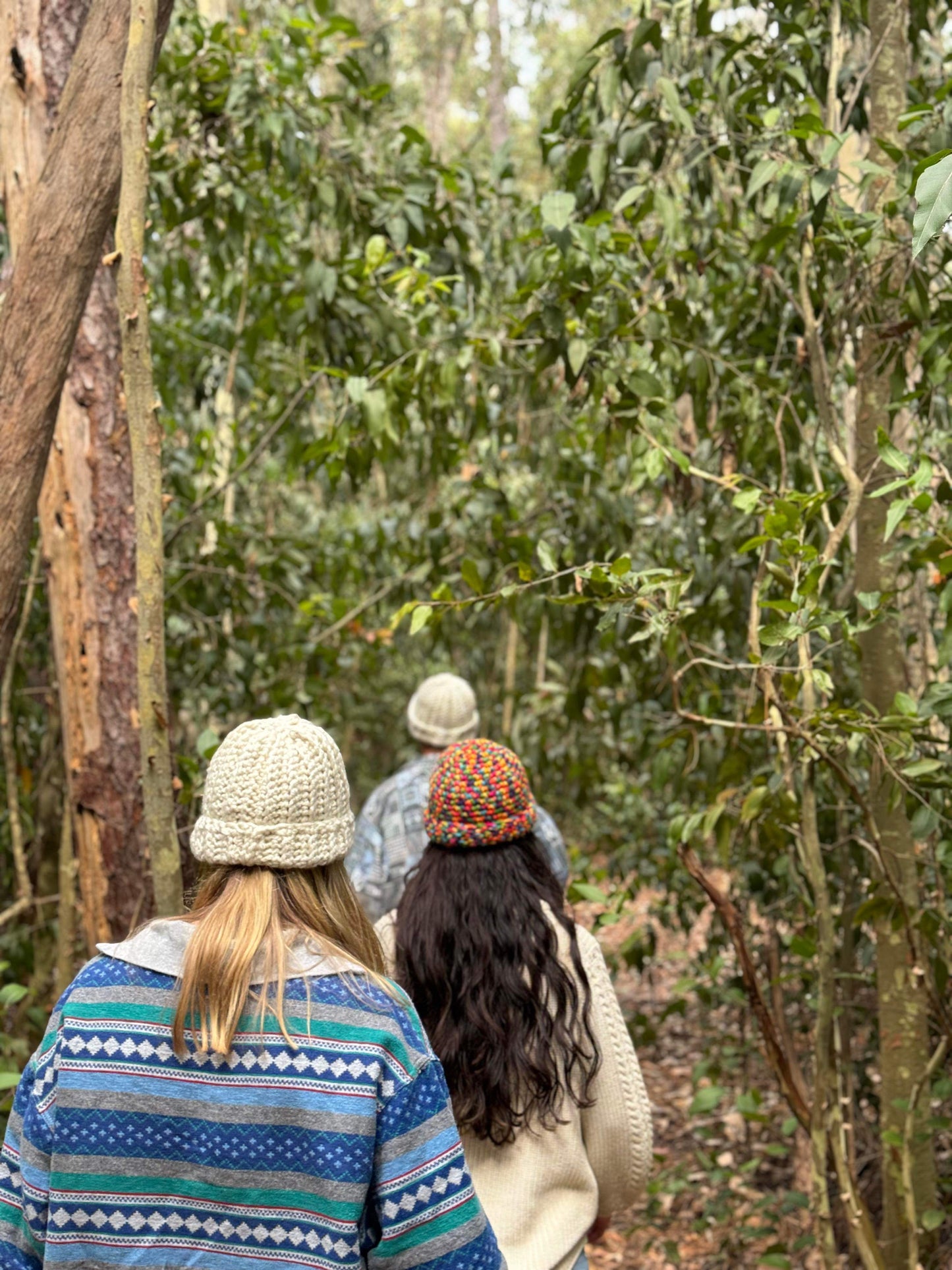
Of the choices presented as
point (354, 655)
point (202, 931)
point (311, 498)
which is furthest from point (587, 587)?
point (311, 498)

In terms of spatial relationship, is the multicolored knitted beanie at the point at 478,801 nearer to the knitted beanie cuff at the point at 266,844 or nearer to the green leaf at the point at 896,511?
the knitted beanie cuff at the point at 266,844

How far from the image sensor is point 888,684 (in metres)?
3.06

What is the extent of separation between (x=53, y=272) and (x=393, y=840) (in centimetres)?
195

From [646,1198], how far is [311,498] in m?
5.42

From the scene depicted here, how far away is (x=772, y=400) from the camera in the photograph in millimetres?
3514

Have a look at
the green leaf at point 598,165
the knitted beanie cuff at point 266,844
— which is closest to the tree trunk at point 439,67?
the green leaf at point 598,165

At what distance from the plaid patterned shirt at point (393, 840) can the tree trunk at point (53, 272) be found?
1506mm

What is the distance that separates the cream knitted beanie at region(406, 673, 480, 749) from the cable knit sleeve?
1.75 m

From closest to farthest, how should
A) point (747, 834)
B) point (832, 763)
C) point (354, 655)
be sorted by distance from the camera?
point (832, 763), point (747, 834), point (354, 655)

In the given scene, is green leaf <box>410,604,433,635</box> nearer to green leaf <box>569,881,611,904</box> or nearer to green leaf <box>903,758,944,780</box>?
green leaf <box>569,881,611,904</box>

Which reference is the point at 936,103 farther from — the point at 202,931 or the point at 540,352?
the point at 202,931

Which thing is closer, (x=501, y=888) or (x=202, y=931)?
(x=202, y=931)

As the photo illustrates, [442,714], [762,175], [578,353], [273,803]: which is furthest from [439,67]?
[273,803]

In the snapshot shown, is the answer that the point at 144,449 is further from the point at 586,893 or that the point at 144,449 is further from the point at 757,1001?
the point at 757,1001
